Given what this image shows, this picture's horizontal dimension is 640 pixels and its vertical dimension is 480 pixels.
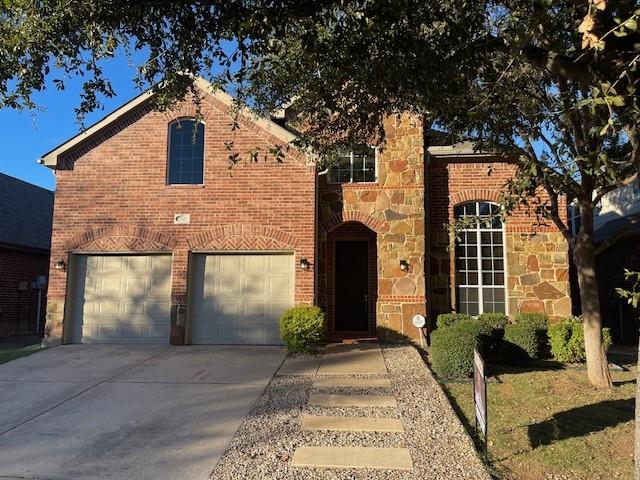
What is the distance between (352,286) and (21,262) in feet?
35.3

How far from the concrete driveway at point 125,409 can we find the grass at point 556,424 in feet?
10.1

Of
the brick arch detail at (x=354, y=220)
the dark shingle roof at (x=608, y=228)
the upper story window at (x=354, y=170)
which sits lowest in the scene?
Answer: the brick arch detail at (x=354, y=220)

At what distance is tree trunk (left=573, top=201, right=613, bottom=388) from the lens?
844cm

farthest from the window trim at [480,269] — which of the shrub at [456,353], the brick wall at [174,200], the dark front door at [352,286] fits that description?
the shrub at [456,353]

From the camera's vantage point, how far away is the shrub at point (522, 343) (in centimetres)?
1082

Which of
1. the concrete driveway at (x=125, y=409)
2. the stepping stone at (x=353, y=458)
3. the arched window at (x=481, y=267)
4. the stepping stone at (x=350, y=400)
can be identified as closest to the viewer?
the stepping stone at (x=353, y=458)

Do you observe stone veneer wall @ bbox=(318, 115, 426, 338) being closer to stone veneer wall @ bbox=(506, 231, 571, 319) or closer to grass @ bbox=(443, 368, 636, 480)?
stone veneer wall @ bbox=(506, 231, 571, 319)

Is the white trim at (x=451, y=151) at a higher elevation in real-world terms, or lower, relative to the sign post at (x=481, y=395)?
higher

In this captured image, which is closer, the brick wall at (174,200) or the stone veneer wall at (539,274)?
the brick wall at (174,200)

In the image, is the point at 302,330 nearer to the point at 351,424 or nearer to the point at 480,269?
the point at 351,424

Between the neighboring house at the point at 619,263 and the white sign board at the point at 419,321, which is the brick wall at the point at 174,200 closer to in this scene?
the white sign board at the point at 419,321

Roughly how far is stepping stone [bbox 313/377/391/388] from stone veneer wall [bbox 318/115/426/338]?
391 cm

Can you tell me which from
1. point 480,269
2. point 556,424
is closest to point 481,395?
point 556,424

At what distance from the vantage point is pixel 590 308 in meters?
8.62
